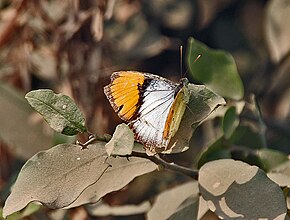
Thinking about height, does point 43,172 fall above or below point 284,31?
above

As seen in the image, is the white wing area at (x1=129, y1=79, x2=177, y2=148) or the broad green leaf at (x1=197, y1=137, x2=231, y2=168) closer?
the white wing area at (x1=129, y1=79, x2=177, y2=148)

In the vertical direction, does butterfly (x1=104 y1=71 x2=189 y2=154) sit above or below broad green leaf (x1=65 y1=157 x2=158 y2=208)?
above

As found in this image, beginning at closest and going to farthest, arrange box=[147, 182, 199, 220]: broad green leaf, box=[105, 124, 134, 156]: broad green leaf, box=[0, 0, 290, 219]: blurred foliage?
box=[105, 124, 134, 156]: broad green leaf, box=[147, 182, 199, 220]: broad green leaf, box=[0, 0, 290, 219]: blurred foliage

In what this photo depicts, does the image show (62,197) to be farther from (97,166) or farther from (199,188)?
(199,188)

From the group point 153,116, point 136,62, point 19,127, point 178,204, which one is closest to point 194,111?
point 153,116

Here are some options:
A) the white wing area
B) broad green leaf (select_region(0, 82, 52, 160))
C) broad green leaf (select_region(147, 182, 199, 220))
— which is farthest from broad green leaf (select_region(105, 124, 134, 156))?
broad green leaf (select_region(0, 82, 52, 160))

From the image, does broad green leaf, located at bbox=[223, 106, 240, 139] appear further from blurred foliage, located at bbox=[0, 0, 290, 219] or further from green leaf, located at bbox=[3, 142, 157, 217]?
green leaf, located at bbox=[3, 142, 157, 217]

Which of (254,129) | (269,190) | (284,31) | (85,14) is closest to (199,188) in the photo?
(269,190)
